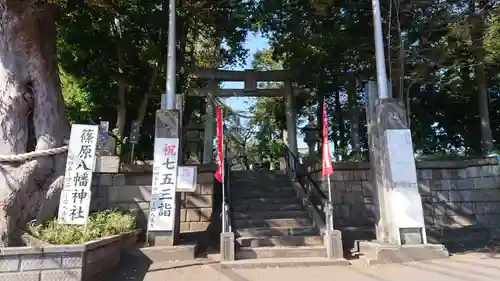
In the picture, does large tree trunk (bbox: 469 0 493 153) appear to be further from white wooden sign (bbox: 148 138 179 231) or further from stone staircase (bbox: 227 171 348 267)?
white wooden sign (bbox: 148 138 179 231)

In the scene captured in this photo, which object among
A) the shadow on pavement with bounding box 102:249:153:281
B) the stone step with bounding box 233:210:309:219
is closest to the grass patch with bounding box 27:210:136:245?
the shadow on pavement with bounding box 102:249:153:281

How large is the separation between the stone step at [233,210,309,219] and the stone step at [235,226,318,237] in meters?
0.54

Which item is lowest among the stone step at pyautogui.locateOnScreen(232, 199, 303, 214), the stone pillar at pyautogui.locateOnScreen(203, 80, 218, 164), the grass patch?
the grass patch

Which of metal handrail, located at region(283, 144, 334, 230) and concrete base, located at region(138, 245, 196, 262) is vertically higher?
metal handrail, located at region(283, 144, 334, 230)

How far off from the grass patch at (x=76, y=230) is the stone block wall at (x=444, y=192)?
4864mm

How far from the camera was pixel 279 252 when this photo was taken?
20.2 ft

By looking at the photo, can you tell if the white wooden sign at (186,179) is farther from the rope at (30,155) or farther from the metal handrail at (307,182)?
the metal handrail at (307,182)

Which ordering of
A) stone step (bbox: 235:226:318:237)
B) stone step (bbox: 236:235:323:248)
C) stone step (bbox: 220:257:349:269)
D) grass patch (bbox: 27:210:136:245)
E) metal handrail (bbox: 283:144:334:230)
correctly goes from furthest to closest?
metal handrail (bbox: 283:144:334:230), stone step (bbox: 235:226:318:237), stone step (bbox: 236:235:323:248), stone step (bbox: 220:257:349:269), grass patch (bbox: 27:210:136:245)

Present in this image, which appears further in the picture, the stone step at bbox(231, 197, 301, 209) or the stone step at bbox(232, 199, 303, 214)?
the stone step at bbox(231, 197, 301, 209)

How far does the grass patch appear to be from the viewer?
462cm

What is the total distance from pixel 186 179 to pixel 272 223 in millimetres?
2188

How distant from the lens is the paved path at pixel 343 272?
16.3 feet

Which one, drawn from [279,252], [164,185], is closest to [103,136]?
[164,185]

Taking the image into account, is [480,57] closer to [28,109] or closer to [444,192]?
[444,192]
